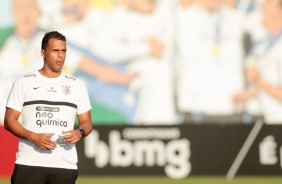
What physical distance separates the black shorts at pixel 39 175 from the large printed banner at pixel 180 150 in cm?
933

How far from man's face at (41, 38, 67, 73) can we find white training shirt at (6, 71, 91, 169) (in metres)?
0.16

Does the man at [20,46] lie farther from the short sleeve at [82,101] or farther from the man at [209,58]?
the short sleeve at [82,101]

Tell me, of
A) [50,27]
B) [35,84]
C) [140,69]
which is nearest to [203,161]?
[140,69]

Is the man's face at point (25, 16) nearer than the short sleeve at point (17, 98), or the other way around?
the short sleeve at point (17, 98)

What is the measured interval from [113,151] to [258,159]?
270 centimetres

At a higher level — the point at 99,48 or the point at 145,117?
the point at 99,48

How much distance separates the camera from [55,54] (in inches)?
293

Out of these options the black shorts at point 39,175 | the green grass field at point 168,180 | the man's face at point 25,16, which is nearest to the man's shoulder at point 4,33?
the man's face at point 25,16

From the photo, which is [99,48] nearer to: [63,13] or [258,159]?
[63,13]

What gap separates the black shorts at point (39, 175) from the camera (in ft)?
24.1

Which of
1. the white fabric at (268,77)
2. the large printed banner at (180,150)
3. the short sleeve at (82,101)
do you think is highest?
the short sleeve at (82,101)

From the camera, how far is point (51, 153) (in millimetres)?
7414

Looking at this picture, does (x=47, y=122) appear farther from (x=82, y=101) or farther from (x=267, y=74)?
(x=267, y=74)

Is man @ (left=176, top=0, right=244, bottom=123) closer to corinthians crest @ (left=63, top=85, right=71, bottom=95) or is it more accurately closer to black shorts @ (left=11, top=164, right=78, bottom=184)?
corinthians crest @ (left=63, top=85, right=71, bottom=95)
